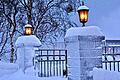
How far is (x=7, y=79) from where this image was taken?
6.95 m

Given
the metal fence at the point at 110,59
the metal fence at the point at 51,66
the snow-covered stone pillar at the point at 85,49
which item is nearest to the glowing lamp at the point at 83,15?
the snow-covered stone pillar at the point at 85,49

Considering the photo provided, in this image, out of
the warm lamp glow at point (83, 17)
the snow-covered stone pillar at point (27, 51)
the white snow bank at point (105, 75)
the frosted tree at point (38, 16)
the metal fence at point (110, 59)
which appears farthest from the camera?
the frosted tree at point (38, 16)

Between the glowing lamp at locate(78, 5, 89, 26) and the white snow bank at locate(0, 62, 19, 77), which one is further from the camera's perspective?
the white snow bank at locate(0, 62, 19, 77)

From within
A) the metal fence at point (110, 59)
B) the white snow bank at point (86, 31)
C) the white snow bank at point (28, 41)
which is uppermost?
the white snow bank at point (86, 31)

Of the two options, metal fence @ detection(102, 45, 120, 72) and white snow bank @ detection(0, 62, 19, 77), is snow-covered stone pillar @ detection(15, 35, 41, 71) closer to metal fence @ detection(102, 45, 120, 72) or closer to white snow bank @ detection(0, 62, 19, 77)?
white snow bank @ detection(0, 62, 19, 77)

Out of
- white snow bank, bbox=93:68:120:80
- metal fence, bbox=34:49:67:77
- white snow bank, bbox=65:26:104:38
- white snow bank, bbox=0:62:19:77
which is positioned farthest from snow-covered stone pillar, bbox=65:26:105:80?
metal fence, bbox=34:49:67:77

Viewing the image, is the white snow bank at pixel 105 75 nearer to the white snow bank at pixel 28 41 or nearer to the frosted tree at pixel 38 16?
the white snow bank at pixel 28 41

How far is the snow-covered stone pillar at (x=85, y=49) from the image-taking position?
5652 mm

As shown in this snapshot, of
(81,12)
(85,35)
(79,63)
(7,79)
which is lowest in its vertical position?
(7,79)

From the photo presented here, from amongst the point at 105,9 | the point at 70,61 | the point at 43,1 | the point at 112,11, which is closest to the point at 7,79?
the point at 70,61

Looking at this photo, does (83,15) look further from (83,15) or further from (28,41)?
(28,41)

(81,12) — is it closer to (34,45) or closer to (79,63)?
(79,63)

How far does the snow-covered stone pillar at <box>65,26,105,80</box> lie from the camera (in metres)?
5.65

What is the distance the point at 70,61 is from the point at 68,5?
13351mm
